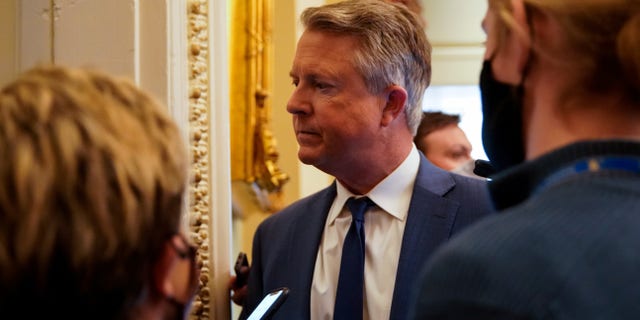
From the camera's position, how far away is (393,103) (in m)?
2.55

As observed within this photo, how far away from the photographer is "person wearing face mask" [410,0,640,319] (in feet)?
3.40

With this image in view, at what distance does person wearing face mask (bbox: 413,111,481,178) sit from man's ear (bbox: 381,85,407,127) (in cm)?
115

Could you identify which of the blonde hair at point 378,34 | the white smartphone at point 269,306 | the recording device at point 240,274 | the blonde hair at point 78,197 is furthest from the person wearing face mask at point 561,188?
the recording device at point 240,274

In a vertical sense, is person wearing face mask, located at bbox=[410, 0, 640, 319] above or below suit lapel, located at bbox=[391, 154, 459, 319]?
above

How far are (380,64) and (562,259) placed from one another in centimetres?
150

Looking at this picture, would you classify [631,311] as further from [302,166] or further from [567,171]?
[302,166]

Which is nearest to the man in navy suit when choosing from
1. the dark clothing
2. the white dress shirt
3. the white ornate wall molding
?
the white dress shirt

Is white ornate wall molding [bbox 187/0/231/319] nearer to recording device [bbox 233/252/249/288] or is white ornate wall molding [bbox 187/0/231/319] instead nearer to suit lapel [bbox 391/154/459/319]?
recording device [bbox 233/252/249/288]

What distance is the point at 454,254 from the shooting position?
3.51 feet

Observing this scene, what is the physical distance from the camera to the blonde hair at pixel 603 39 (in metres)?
1.11

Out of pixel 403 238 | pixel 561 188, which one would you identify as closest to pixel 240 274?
pixel 403 238

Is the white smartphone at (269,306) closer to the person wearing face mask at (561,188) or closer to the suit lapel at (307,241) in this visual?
the suit lapel at (307,241)

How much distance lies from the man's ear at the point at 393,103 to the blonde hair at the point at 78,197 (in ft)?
4.99

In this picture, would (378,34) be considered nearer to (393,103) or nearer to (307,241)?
(393,103)
